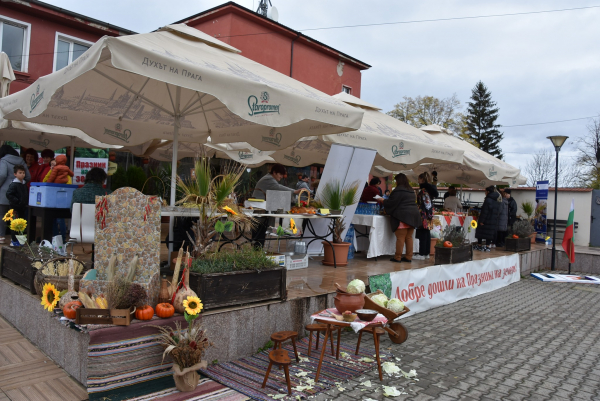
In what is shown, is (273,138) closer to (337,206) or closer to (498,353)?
(337,206)

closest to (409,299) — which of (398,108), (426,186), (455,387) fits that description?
(455,387)

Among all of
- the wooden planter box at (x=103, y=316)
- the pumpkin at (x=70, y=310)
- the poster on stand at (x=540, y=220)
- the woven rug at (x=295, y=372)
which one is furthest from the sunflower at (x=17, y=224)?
the poster on stand at (x=540, y=220)

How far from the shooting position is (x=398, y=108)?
A: 37.2 metres

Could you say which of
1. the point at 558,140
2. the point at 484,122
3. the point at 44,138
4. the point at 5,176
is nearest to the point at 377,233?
the point at 5,176

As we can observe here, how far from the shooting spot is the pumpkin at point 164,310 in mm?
3406

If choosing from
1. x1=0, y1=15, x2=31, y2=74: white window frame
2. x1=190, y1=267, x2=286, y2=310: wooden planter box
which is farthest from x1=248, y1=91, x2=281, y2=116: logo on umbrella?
x1=0, y1=15, x2=31, y2=74: white window frame

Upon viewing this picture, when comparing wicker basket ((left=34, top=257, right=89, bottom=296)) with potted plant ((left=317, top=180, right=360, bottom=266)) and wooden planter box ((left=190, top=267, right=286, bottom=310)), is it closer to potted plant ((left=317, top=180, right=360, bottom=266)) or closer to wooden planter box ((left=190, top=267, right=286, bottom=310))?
wooden planter box ((left=190, top=267, right=286, bottom=310))

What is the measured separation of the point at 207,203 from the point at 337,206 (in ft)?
10.1

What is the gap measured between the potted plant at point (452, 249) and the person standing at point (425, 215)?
1.23 ft

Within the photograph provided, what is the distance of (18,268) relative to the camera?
176 inches

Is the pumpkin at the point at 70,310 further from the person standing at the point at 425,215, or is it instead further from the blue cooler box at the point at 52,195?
the person standing at the point at 425,215

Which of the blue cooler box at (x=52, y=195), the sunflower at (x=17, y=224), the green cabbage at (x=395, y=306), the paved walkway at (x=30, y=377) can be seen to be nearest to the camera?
the paved walkway at (x=30, y=377)

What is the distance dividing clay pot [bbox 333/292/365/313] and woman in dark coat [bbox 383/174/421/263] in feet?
11.8

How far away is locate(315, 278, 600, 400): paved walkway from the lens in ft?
11.7
